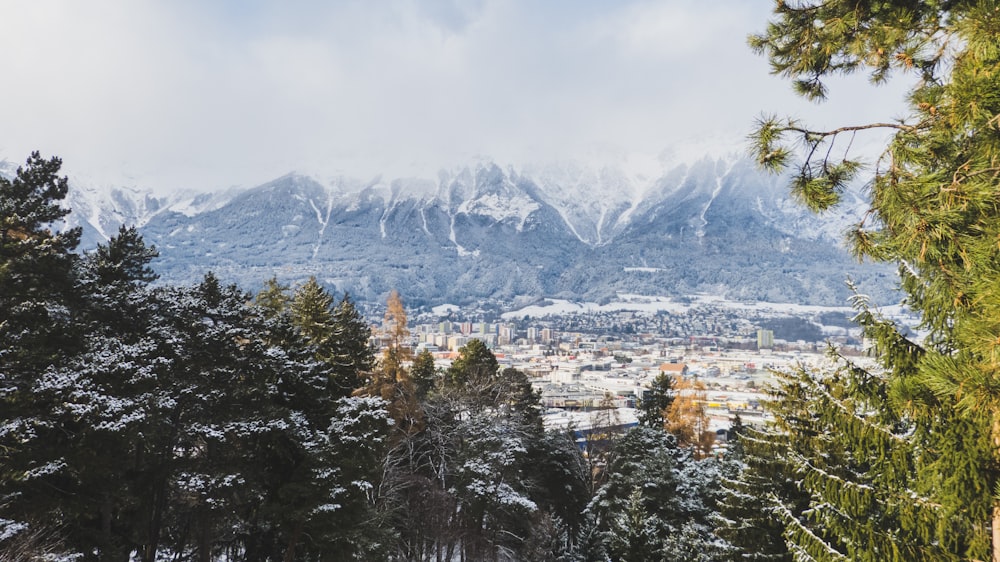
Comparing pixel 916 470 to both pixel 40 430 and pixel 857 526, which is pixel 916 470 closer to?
pixel 857 526

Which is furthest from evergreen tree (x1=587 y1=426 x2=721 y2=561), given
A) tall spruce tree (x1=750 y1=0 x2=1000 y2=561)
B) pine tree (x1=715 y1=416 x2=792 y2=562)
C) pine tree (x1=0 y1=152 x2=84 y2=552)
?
pine tree (x1=0 y1=152 x2=84 y2=552)

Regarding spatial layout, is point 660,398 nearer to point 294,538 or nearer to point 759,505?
point 759,505

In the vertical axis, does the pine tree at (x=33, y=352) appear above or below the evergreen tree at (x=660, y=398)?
above

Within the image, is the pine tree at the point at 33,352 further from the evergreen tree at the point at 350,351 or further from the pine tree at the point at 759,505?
the pine tree at the point at 759,505

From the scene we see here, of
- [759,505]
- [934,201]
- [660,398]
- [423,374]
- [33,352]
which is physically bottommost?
[660,398]

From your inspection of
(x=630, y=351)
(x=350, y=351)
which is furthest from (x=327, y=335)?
(x=630, y=351)

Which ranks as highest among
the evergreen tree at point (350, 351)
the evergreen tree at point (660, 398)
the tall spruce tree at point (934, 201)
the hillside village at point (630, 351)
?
the tall spruce tree at point (934, 201)

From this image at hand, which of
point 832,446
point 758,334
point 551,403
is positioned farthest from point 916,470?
point 758,334

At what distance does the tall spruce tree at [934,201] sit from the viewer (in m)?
2.37

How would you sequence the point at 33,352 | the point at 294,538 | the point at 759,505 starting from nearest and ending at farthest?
1. the point at 33,352
2. the point at 759,505
3. the point at 294,538

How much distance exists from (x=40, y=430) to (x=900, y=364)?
1340cm

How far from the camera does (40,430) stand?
9.49m

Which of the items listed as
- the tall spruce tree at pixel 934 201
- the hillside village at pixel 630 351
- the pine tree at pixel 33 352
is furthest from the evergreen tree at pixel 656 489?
the pine tree at pixel 33 352

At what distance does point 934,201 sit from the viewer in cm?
249
